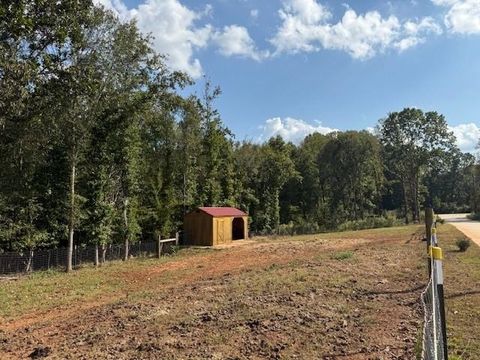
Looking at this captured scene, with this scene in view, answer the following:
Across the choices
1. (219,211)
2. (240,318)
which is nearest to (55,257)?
(219,211)

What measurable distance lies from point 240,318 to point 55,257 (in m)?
18.1

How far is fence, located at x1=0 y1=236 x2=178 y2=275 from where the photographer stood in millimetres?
22125

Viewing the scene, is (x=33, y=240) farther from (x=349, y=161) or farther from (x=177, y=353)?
(x=349, y=161)

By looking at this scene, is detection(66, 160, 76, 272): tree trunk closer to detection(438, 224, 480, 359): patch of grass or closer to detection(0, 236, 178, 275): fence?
detection(0, 236, 178, 275): fence

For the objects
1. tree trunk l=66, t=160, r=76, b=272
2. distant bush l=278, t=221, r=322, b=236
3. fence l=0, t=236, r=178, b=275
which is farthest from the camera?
distant bush l=278, t=221, r=322, b=236

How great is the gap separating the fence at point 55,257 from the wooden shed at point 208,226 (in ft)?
19.6

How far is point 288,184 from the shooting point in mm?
60969

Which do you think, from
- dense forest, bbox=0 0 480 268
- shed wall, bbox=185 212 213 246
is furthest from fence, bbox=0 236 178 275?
shed wall, bbox=185 212 213 246

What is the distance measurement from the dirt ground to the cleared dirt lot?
2cm

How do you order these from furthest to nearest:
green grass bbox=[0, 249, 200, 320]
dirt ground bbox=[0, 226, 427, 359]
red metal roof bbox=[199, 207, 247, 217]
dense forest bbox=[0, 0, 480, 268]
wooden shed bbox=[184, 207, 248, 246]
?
red metal roof bbox=[199, 207, 247, 217] < wooden shed bbox=[184, 207, 248, 246] < dense forest bbox=[0, 0, 480, 268] < green grass bbox=[0, 249, 200, 320] < dirt ground bbox=[0, 226, 427, 359]

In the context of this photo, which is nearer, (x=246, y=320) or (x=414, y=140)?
(x=246, y=320)

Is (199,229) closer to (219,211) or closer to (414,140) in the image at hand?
(219,211)

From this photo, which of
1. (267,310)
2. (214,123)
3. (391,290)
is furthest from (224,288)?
(214,123)

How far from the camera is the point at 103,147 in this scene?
24.8m
